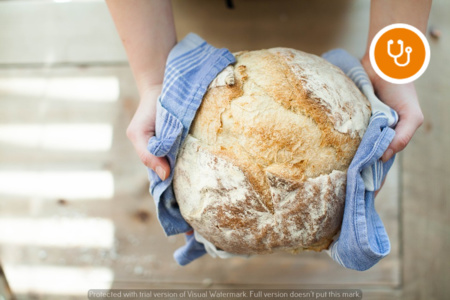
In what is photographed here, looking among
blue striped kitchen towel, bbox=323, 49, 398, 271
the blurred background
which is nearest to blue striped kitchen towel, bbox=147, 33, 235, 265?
blue striped kitchen towel, bbox=323, 49, 398, 271

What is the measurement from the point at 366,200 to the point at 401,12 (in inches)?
20.3

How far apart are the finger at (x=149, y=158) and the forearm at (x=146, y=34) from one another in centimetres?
15

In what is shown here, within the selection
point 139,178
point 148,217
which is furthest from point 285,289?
point 139,178

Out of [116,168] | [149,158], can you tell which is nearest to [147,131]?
[149,158]

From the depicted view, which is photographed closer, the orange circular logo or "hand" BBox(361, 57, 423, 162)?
"hand" BBox(361, 57, 423, 162)

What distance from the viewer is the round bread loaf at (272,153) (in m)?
0.79

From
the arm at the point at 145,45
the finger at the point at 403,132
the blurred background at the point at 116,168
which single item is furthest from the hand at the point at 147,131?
the finger at the point at 403,132

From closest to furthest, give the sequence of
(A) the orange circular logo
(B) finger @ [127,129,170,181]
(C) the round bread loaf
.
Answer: (C) the round bread loaf → (B) finger @ [127,129,170,181] → (A) the orange circular logo

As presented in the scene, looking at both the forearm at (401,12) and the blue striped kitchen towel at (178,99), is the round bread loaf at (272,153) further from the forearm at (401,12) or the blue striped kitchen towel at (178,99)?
the forearm at (401,12)

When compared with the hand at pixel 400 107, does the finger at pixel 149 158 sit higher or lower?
lower

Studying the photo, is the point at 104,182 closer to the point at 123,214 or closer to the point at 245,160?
the point at 123,214

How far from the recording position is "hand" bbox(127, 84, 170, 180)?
896mm

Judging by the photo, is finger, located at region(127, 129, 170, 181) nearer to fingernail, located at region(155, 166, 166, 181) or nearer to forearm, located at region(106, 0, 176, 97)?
fingernail, located at region(155, 166, 166, 181)

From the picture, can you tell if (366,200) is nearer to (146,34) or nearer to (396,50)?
(396,50)
